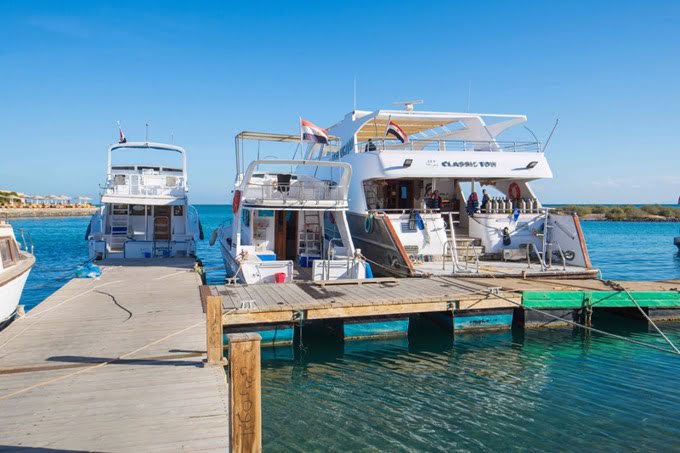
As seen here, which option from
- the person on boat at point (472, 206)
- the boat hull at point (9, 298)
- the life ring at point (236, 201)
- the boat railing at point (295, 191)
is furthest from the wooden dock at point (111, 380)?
the person on boat at point (472, 206)

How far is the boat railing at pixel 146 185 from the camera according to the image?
63.8ft

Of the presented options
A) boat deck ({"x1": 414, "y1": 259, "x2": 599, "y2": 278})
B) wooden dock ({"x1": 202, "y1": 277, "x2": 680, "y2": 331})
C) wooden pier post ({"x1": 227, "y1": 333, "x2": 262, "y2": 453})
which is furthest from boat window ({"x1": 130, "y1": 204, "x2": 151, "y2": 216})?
wooden pier post ({"x1": 227, "y1": 333, "x2": 262, "y2": 453})

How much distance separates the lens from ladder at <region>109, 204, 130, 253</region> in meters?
19.7

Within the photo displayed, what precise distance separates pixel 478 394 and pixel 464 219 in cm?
1186

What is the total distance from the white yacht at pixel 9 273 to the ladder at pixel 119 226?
7.13 meters

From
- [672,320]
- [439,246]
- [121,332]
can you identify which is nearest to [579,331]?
[672,320]

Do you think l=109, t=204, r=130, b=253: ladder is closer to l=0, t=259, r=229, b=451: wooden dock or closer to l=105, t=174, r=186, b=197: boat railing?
l=105, t=174, r=186, b=197: boat railing

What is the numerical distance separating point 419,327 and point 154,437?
8397mm

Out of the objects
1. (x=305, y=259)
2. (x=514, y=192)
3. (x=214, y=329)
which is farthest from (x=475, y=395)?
(x=514, y=192)

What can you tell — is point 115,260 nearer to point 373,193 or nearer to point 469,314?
A: point 373,193

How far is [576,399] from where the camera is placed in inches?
316

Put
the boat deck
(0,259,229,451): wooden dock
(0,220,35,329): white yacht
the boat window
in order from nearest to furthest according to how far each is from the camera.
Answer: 1. (0,259,229,451): wooden dock
2. (0,220,35,329): white yacht
3. the boat deck
4. the boat window

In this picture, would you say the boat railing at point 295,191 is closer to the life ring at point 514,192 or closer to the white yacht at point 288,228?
the white yacht at point 288,228

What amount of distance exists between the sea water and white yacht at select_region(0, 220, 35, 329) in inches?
215
